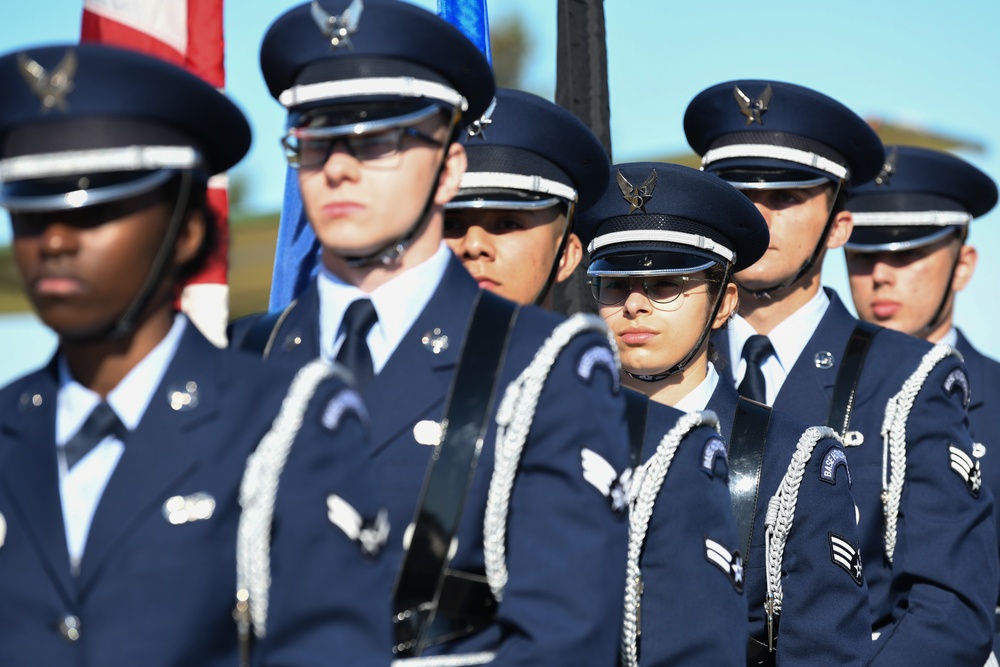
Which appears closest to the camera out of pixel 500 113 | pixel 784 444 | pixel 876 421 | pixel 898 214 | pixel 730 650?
pixel 730 650

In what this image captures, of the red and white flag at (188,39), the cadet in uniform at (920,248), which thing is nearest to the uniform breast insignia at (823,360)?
the cadet in uniform at (920,248)

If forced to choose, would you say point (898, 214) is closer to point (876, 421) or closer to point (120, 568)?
point (876, 421)

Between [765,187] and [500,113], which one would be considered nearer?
[500,113]

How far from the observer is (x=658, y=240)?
5.48 m

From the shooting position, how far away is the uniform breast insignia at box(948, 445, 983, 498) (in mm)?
6188

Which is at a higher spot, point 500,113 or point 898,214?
point 500,113

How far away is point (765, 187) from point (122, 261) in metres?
3.71

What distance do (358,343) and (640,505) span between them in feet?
3.98

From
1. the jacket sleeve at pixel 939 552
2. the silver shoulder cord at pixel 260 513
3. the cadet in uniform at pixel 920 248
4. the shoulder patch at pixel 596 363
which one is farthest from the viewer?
the cadet in uniform at pixel 920 248

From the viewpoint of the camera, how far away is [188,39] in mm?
5090

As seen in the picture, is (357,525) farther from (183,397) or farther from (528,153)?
(528,153)

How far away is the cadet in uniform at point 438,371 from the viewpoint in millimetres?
3633

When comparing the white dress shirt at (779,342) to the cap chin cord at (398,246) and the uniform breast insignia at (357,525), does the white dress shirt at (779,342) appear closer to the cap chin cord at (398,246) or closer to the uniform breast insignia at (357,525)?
the cap chin cord at (398,246)

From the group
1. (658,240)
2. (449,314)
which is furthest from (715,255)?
(449,314)
